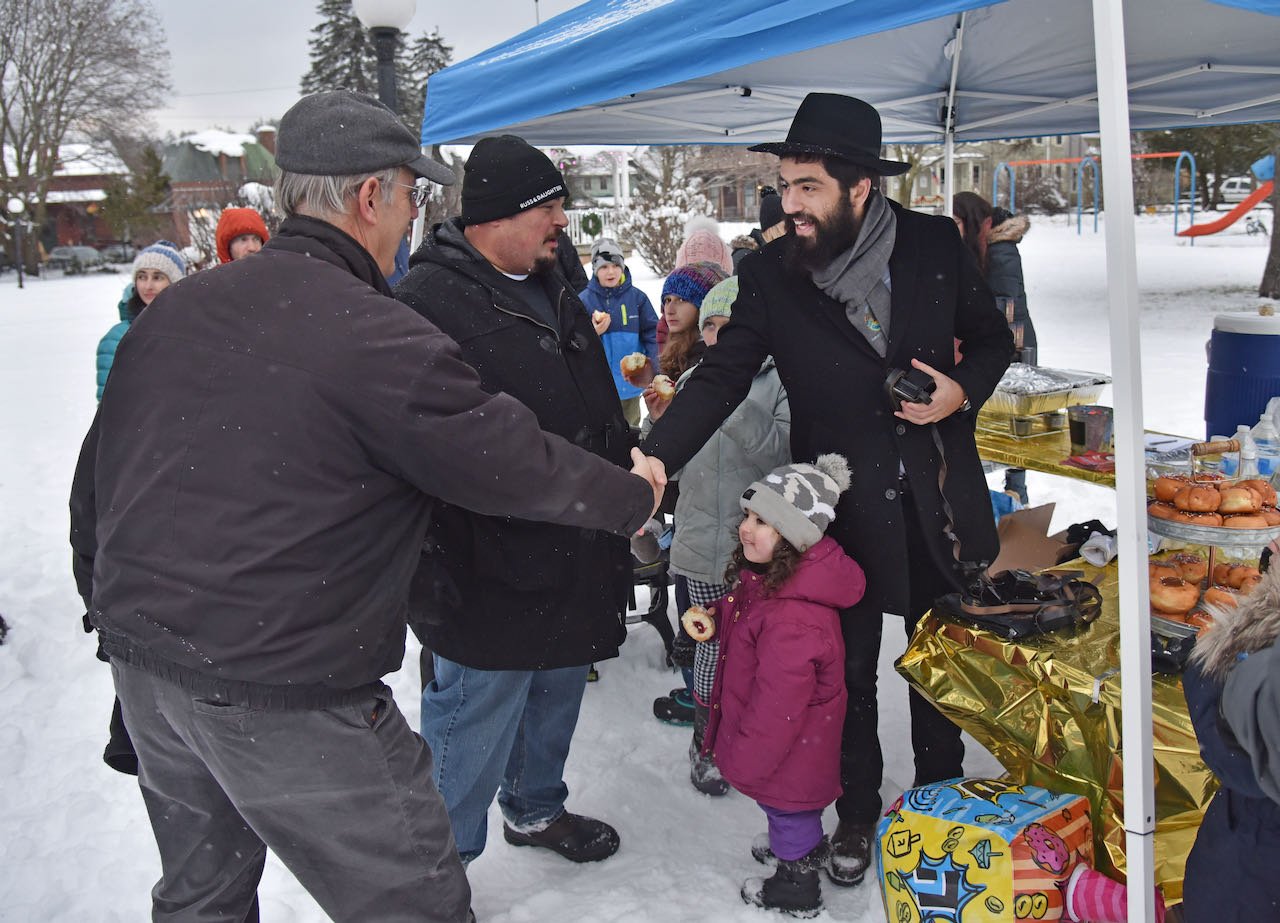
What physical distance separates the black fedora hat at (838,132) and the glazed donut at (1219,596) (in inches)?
56.8

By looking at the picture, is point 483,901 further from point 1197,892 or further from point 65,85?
point 65,85

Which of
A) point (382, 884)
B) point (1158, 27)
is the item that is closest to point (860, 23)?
point (382, 884)

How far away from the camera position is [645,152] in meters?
23.4

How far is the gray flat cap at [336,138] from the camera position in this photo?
1.75m

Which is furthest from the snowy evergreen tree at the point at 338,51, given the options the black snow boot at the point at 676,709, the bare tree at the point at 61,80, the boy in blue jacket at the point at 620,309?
the black snow boot at the point at 676,709

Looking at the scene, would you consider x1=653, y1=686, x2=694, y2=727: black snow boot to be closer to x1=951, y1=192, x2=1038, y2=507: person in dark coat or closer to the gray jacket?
the gray jacket

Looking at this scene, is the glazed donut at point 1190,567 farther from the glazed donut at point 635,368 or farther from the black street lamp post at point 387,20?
the black street lamp post at point 387,20

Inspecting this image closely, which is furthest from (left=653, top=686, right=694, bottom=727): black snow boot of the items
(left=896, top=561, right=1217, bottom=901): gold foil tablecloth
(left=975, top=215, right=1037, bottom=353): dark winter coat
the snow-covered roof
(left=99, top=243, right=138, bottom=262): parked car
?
the snow-covered roof

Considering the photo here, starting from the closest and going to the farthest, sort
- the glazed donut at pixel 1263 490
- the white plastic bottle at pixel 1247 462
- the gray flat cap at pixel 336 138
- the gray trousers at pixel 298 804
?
the gray trousers at pixel 298 804 → the gray flat cap at pixel 336 138 → the glazed donut at pixel 1263 490 → the white plastic bottle at pixel 1247 462

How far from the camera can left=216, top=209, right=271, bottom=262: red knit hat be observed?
4586 millimetres

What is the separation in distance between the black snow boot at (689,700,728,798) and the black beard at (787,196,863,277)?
62.7 inches

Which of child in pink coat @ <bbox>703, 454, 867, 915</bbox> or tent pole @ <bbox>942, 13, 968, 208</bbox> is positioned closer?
child in pink coat @ <bbox>703, 454, 867, 915</bbox>

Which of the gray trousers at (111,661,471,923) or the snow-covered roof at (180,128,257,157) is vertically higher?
the snow-covered roof at (180,128,257,157)

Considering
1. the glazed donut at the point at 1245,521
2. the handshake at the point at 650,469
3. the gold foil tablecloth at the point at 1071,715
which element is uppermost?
the handshake at the point at 650,469
